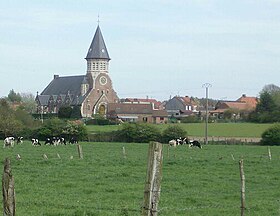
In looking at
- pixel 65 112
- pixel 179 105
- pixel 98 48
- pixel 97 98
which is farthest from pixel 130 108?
pixel 179 105

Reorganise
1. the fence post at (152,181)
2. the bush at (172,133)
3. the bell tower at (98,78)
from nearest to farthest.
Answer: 1. the fence post at (152,181)
2. the bush at (172,133)
3. the bell tower at (98,78)

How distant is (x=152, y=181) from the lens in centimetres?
649

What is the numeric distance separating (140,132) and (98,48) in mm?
72089

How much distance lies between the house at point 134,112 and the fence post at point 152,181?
117 metres

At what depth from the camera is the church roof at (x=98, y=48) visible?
139 metres

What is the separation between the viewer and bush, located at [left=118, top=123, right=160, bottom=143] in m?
71.0

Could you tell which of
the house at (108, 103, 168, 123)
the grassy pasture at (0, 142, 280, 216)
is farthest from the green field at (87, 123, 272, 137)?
the grassy pasture at (0, 142, 280, 216)

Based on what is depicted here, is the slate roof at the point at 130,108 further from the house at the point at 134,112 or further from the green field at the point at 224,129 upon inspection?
the green field at the point at 224,129

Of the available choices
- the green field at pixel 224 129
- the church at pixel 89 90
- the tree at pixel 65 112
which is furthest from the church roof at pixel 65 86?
the green field at pixel 224 129

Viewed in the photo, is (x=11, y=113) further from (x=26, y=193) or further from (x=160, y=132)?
(x=26, y=193)

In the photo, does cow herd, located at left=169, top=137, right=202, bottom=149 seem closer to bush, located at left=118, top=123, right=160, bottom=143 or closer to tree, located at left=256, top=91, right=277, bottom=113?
bush, located at left=118, top=123, right=160, bottom=143

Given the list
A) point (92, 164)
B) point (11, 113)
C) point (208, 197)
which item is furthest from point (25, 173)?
point (11, 113)

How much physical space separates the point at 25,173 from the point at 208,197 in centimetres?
810

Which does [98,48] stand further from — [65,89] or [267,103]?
[267,103]
